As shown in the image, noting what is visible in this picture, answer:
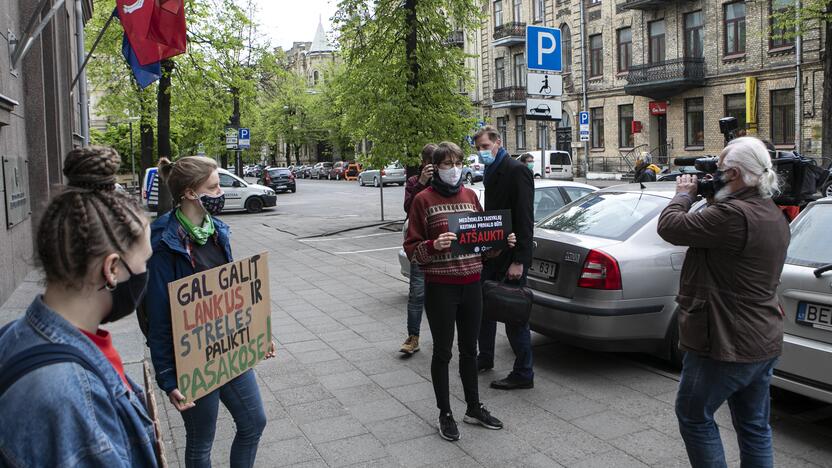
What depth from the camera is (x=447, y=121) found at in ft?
58.3

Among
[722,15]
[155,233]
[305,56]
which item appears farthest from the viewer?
[305,56]

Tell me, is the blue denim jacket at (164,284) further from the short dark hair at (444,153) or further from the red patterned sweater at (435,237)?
the short dark hair at (444,153)

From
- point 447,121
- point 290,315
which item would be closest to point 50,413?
point 290,315

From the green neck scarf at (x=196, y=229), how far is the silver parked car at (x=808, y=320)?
3.40 metres

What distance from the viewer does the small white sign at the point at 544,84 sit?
Answer: 10.3 m

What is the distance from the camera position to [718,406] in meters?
3.41

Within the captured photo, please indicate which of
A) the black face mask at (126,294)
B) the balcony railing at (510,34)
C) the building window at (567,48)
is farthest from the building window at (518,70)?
the black face mask at (126,294)

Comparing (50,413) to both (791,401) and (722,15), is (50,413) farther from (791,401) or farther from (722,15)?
(722,15)

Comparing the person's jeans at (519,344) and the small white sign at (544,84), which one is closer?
the person's jeans at (519,344)

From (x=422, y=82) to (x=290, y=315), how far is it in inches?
414

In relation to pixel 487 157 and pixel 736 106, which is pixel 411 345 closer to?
pixel 487 157

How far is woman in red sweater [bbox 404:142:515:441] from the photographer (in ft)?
15.4

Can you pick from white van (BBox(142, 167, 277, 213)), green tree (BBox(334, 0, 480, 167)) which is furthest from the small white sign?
white van (BBox(142, 167, 277, 213))

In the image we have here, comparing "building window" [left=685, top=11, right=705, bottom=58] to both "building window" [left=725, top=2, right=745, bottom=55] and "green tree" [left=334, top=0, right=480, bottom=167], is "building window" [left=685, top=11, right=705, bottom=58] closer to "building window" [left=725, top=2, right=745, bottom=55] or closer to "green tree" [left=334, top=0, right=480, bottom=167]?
"building window" [left=725, top=2, right=745, bottom=55]
